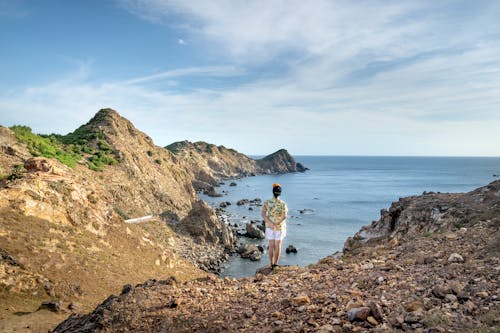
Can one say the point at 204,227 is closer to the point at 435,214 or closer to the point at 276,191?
the point at 435,214

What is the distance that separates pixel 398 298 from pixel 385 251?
17.5ft

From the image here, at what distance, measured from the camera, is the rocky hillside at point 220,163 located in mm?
117825

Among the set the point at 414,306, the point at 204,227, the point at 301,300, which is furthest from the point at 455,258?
the point at 204,227

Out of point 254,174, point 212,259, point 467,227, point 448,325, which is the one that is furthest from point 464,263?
point 254,174

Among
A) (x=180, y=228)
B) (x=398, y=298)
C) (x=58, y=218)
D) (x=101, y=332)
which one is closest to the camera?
(x=398, y=298)

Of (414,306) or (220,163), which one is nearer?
(414,306)

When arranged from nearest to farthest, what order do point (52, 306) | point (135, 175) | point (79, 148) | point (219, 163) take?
point (52, 306) < point (79, 148) < point (135, 175) < point (219, 163)

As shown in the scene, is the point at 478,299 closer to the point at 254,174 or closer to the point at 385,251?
the point at 385,251

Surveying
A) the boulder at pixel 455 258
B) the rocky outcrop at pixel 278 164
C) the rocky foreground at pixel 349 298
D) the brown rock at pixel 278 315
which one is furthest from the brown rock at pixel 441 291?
the rocky outcrop at pixel 278 164

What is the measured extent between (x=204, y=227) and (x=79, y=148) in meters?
20.6

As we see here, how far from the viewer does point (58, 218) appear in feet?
58.0

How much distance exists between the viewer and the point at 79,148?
4072cm

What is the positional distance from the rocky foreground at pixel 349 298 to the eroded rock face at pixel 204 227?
31847 millimetres

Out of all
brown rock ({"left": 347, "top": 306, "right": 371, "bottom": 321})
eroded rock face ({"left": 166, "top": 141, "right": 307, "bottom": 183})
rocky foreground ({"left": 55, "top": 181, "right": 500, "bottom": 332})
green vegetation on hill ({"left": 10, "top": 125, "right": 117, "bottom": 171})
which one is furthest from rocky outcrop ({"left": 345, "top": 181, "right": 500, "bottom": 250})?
eroded rock face ({"left": 166, "top": 141, "right": 307, "bottom": 183})
